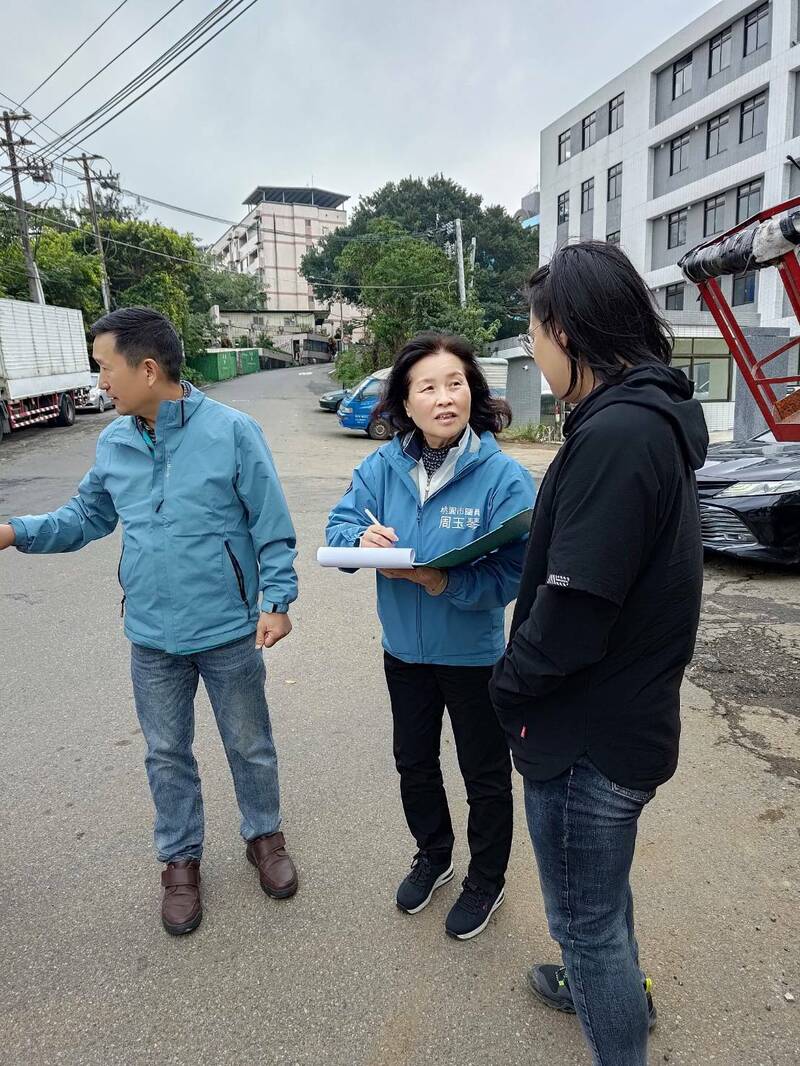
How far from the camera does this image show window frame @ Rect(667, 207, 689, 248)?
94.0ft

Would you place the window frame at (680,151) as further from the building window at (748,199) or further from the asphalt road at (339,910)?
the asphalt road at (339,910)

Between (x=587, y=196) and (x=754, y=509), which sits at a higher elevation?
(x=587, y=196)

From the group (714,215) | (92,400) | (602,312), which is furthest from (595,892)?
(714,215)

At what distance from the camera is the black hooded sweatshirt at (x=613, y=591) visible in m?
1.30

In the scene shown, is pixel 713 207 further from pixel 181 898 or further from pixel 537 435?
pixel 181 898

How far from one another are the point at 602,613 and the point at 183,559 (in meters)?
1.51

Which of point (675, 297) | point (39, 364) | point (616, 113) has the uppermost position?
point (616, 113)

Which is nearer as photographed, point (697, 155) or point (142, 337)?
point (142, 337)

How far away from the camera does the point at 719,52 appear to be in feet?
85.2

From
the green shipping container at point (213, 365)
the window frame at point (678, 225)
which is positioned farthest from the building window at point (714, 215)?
the green shipping container at point (213, 365)

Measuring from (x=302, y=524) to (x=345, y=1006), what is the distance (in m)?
6.92

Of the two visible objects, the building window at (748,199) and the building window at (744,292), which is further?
the building window at (744,292)

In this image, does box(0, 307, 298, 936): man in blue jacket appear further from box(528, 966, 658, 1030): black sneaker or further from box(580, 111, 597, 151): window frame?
box(580, 111, 597, 151): window frame

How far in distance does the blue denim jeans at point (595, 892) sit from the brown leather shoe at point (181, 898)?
4.32 feet
